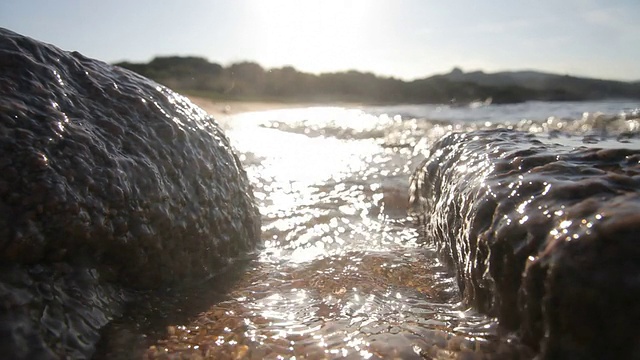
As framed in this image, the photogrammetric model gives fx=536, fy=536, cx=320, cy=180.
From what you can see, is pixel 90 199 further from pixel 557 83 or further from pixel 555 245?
pixel 557 83

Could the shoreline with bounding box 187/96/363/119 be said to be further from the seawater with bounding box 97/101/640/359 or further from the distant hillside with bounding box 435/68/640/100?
the distant hillside with bounding box 435/68/640/100

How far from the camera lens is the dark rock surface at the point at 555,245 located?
49.5 inches

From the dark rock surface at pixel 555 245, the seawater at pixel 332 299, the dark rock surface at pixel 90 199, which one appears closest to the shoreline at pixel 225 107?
the seawater at pixel 332 299

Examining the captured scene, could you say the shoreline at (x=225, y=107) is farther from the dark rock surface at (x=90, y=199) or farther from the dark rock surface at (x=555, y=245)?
the dark rock surface at (x=555, y=245)

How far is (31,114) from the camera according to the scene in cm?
179

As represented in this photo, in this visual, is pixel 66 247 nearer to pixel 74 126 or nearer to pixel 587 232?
pixel 74 126

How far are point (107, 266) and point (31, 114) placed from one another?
0.57 m

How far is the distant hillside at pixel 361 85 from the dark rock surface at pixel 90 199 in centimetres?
1678

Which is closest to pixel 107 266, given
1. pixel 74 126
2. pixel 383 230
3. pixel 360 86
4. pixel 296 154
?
pixel 74 126

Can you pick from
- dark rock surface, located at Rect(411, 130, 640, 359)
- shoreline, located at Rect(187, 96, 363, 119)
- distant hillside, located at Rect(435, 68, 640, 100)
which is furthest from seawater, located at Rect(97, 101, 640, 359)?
distant hillside, located at Rect(435, 68, 640, 100)

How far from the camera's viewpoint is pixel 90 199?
1.79 metres

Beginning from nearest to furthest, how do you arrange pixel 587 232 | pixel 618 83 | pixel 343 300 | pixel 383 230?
pixel 587 232 → pixel 343 300 → pixel 383 230 → pixel 618 83

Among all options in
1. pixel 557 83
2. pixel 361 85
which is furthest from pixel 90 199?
pixel 361 85

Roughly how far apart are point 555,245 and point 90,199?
1.44m
